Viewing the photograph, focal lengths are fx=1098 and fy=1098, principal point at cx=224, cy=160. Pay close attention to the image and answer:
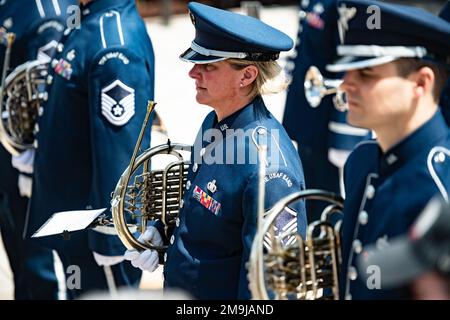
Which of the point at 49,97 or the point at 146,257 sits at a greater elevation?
the point at 49,97

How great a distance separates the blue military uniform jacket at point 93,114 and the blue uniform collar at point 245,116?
0.92 meters

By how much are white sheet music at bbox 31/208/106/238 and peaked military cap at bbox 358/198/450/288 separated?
1783mm

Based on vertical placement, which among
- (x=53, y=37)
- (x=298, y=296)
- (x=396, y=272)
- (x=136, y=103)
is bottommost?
(x=298, y=296)

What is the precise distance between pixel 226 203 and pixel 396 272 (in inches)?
54.1

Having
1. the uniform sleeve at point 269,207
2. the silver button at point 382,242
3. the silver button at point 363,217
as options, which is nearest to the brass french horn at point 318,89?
the uniform sleeve at point 269,207

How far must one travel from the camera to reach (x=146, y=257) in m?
3.82

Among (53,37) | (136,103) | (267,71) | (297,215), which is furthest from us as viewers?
(53,37)

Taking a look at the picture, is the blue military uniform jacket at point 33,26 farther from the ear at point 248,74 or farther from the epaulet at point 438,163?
the epaulet at point 438,163

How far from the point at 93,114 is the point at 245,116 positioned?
43.6 inches

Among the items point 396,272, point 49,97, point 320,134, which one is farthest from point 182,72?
point 396,272

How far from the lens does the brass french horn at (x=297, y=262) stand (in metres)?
2.93

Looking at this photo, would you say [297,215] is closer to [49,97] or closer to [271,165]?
[271,165]

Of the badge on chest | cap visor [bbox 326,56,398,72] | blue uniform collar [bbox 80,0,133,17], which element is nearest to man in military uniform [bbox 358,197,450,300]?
cap visor [bbox 326,56,398,72]

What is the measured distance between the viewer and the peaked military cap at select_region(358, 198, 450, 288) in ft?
6.81
